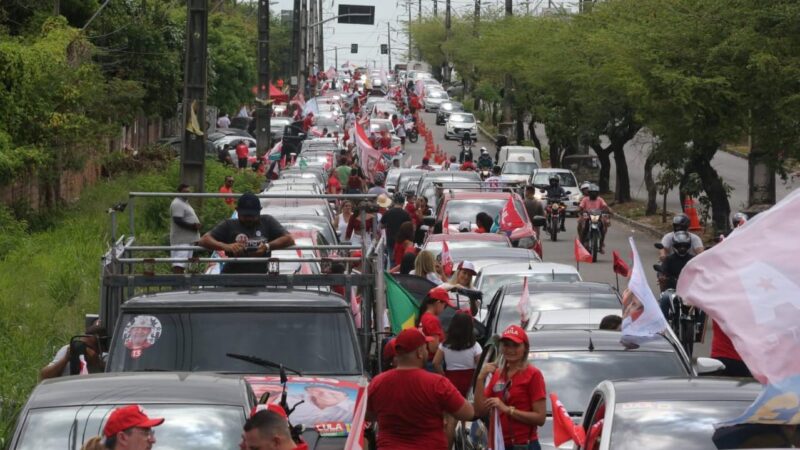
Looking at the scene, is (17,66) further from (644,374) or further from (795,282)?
(795,282)

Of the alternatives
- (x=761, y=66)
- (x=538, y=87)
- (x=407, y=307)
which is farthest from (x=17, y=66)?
(x=538, y=87)

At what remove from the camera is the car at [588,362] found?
11.5 metres

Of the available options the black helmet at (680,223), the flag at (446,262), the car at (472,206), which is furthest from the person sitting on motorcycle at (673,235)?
the car at (472,206)

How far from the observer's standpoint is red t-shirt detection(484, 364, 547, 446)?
10.2 meters

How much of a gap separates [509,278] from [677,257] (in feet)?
6.34

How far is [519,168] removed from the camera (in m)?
51.7

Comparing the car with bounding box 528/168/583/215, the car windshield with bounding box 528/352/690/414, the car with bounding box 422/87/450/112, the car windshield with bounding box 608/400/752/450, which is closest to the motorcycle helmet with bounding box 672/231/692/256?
the car windshield with bounding box 528/352/690/414

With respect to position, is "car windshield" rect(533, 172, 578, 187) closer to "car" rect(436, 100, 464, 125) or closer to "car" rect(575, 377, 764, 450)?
"car" rect(575, 377, 764, 450)

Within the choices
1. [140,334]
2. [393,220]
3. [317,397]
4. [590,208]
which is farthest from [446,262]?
[590,208]

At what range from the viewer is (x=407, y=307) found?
14.4 m

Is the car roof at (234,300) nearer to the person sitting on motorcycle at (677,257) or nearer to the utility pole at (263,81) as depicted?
the person sitting on motorcycle at (677,257)

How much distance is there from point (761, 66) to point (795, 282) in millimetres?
20704

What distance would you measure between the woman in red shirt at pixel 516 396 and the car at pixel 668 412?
135cm

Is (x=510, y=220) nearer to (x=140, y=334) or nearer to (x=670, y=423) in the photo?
(x=140, y=334)
